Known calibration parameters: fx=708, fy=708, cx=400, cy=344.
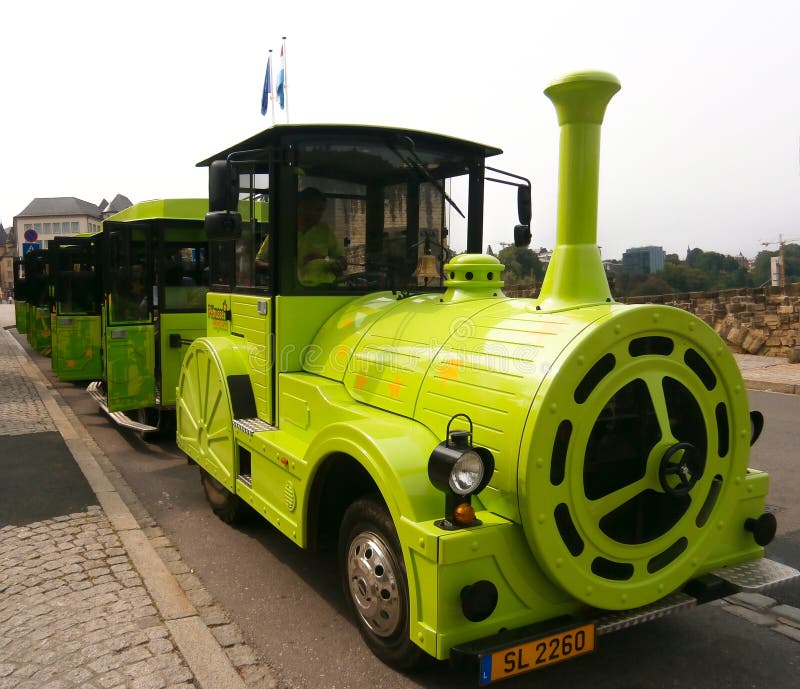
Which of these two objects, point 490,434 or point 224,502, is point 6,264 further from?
point 490,434

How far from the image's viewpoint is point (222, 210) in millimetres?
4266

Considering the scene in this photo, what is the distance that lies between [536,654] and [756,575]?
4.27 ft

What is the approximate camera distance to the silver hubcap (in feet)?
9.78

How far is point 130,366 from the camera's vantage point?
785cm

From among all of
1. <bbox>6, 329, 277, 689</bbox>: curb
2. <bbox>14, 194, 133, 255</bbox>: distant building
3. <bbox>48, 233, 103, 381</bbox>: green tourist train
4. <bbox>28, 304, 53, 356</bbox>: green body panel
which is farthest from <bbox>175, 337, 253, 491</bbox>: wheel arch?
<bbox>14, 194, 133, 255</bbox>: distant building

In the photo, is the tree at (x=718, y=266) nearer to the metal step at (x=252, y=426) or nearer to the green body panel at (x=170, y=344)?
the green body panel at (x=170, y=344)

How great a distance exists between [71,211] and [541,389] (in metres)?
109

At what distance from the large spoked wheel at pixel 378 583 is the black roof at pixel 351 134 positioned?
235 cm

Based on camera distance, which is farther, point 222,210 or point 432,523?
point 222,210

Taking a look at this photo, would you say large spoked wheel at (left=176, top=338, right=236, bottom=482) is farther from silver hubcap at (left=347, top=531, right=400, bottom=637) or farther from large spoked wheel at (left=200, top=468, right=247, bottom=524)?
silver hubcap at (left=347, top=531, right=400, bottom=637)

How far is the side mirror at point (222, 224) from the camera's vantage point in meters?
4.21

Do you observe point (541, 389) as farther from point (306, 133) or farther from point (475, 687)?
point (306, 133)

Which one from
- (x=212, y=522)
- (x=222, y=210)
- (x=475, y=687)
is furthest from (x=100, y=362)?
(x=475, y=687)

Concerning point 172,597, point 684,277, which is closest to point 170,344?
point 172,597
